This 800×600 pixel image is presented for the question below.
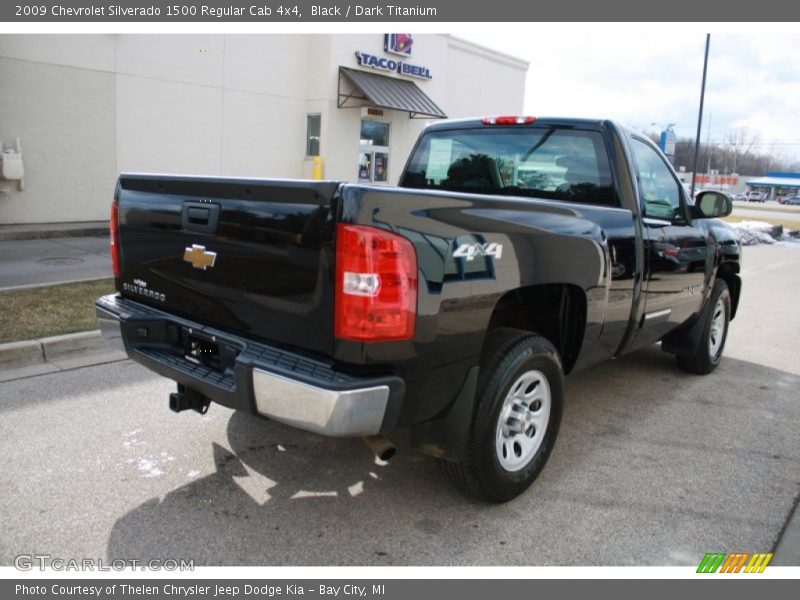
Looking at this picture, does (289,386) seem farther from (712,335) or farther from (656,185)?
(712,335)

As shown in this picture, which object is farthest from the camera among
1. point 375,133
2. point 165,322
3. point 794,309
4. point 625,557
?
point 375,133

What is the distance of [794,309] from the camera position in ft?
30.1

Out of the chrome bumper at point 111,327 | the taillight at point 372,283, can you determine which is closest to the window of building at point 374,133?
the chrome bumper at point 111,327

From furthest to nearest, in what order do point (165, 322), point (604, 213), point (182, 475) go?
point (604, 213) → point (182, 475) → point (165, 322)

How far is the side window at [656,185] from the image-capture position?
14.0ft

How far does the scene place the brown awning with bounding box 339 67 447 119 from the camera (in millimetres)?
16891

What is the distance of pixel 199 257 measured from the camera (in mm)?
2982

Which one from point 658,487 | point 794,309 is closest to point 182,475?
point 658,487

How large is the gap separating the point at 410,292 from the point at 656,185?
284 centimetres

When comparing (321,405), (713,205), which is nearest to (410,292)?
(321,405)

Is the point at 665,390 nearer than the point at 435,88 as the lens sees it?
Yes

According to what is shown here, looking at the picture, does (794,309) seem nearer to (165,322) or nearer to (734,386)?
(734,386)

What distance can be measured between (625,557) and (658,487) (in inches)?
31.7

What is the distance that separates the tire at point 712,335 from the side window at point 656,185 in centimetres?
111
